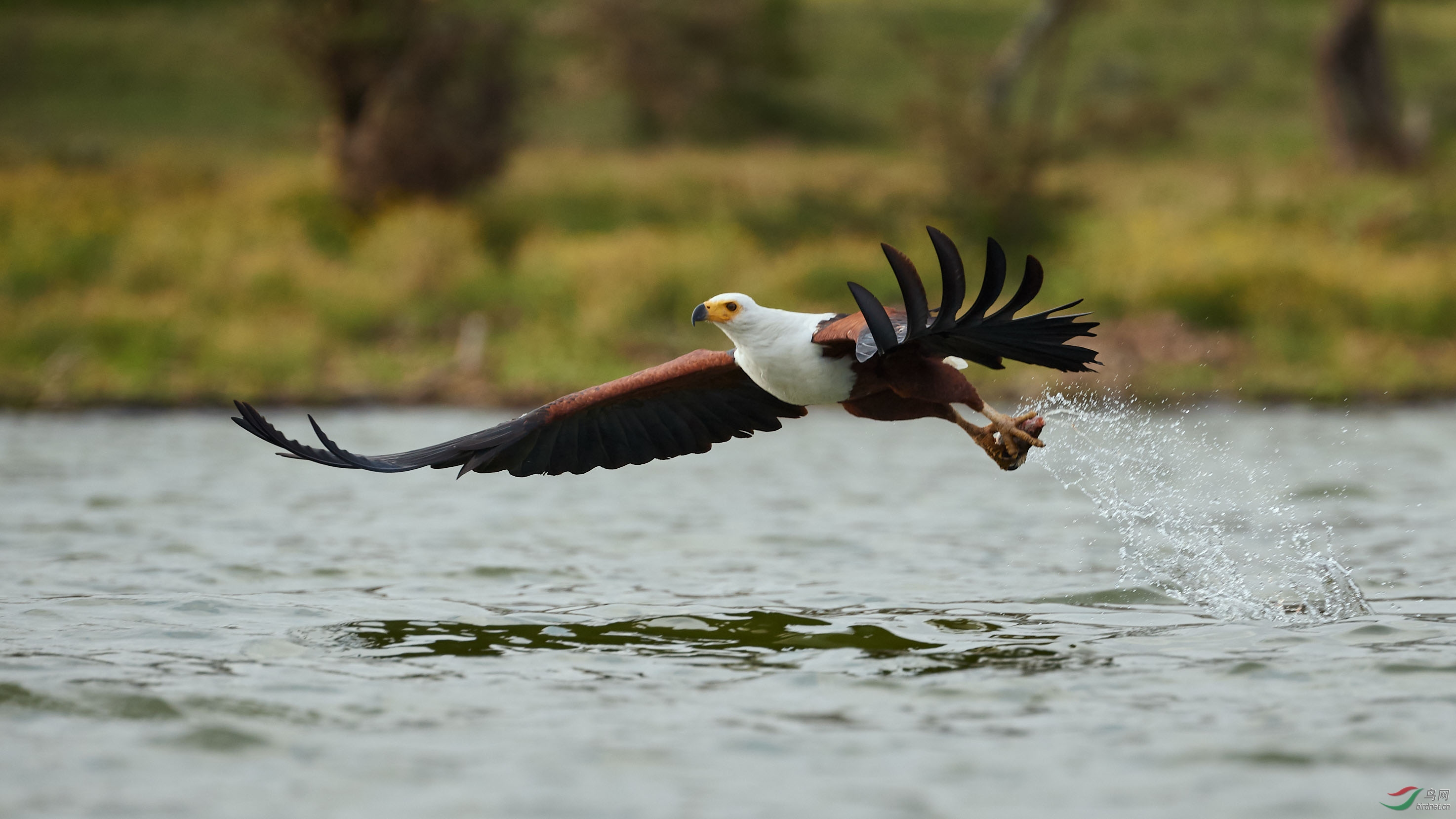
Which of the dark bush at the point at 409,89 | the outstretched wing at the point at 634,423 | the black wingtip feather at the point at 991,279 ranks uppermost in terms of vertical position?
the dark bush at the point at 409,89

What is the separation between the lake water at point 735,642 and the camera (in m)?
5.43

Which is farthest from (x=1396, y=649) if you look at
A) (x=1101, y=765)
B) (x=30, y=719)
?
(x=30, y=719)

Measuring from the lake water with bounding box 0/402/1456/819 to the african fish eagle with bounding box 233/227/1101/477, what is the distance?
828 mm

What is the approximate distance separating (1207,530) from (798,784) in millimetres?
6200

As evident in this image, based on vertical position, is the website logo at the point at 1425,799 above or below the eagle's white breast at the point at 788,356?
below

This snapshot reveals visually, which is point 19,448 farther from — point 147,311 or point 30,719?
point 30,719

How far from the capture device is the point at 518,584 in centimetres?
933

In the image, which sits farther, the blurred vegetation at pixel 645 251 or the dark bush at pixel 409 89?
the dark bush at pixel 409 89

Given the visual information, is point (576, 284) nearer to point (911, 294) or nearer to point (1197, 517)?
point (1197, 517)

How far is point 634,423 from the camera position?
329 inches

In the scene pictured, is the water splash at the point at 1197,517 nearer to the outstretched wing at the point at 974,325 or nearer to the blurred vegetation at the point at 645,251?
the outstretched wing at the point at 974,325

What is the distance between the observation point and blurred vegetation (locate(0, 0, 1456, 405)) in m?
17.6

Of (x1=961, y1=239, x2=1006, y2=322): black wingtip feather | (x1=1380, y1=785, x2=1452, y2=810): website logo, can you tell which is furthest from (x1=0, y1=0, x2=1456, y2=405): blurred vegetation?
(x1=1380, y1=785, x2=1452, y2=810): website logo

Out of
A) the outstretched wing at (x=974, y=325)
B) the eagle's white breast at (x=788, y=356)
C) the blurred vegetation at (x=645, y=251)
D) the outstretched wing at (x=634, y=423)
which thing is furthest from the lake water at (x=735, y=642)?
the blurred vegetation at (x=645, y=251)
